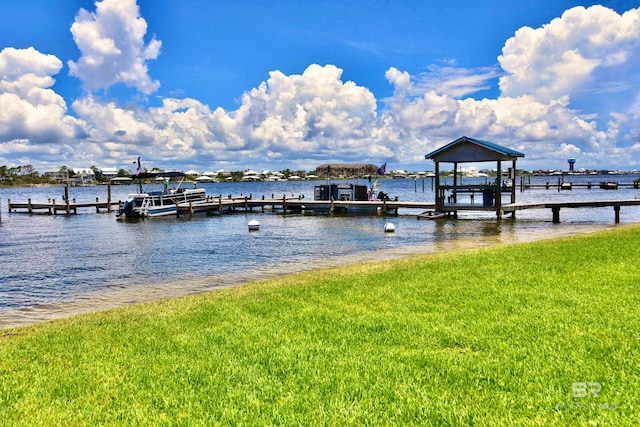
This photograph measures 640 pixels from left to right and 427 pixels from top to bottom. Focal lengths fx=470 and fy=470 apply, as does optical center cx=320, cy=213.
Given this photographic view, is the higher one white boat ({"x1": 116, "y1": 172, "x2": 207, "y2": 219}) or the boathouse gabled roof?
the boathouse gabled roof

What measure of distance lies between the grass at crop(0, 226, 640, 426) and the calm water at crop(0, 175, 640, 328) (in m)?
5.60

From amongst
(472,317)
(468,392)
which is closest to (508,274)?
(472,317)

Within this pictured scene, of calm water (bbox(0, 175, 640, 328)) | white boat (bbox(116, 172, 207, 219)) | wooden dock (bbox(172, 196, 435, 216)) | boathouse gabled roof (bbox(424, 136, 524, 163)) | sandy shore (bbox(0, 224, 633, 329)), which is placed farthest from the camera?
white boat (bbox(116, 172, 207, 219))

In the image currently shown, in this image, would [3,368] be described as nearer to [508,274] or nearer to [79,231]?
[508,274]

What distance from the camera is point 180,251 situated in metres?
25.6

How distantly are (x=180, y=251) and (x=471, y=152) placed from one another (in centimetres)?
2304

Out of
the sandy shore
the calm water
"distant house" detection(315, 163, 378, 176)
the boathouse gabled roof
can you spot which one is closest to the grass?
the sandy shore

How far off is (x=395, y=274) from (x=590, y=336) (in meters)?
6.21

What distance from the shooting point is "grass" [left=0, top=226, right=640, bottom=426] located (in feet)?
15.9

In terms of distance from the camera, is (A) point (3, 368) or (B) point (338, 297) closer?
(A) point (3, 368)

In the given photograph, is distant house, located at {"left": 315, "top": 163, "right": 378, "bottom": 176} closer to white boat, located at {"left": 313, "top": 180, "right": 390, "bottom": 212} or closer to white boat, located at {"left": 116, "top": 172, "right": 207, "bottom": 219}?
white boat, located at {"left": 313, "top": 180, "right": 390, "bottom": 212}

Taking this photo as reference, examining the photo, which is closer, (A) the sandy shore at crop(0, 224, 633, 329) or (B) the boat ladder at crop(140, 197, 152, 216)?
(A) the sandy shore at crop(0, 224, 633, 329)

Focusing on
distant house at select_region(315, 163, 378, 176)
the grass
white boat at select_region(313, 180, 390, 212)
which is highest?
distant house at select_region(315, 163, 378, 176)

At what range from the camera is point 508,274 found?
36.2 ft
